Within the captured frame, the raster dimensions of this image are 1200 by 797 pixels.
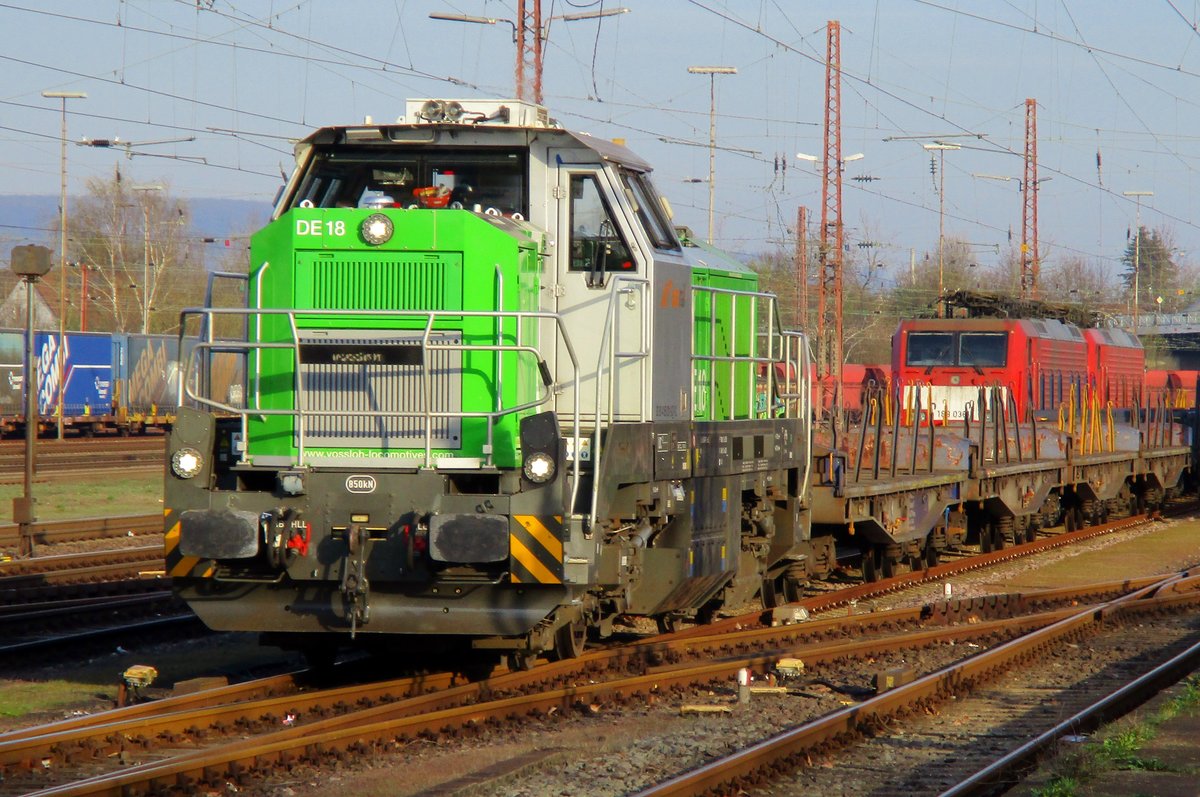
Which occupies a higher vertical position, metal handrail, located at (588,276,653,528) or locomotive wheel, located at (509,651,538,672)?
metal handrail, located at (588,276,653,528)

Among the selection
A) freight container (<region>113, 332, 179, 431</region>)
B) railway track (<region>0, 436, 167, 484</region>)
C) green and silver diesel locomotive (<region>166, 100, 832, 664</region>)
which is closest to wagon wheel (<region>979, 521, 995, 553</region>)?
green and silver diesel locomotive (<region>166, 100, 832, 664</region>)

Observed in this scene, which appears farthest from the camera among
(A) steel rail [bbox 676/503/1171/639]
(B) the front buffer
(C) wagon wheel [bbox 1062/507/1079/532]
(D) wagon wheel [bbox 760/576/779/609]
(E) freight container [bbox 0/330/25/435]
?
(E) freight container [bbox 0/330/25/435]

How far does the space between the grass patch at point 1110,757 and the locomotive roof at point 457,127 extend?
4.38 meters

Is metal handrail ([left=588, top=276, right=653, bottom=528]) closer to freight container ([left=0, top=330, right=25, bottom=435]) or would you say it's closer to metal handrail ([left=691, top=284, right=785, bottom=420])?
metal handrail ([left=691, top=284, right=785, bottom=420])

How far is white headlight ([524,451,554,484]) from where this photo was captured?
25.7 feet

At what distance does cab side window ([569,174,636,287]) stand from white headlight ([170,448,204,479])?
262cm

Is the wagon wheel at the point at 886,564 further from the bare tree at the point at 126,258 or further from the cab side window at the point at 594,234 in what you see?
the bare tree at the point at 126,258

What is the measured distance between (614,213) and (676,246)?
851 mm

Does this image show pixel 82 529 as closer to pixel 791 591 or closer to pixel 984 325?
pixel 791 591

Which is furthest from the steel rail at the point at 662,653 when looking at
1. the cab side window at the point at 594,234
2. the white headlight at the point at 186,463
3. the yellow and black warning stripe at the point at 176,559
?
the cab side window at the point at 594,234

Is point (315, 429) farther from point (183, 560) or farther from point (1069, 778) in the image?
point (1069, 778)

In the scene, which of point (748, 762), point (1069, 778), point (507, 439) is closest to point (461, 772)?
point (748, 762)

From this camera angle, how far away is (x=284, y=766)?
691cm

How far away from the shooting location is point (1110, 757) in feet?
23.1
